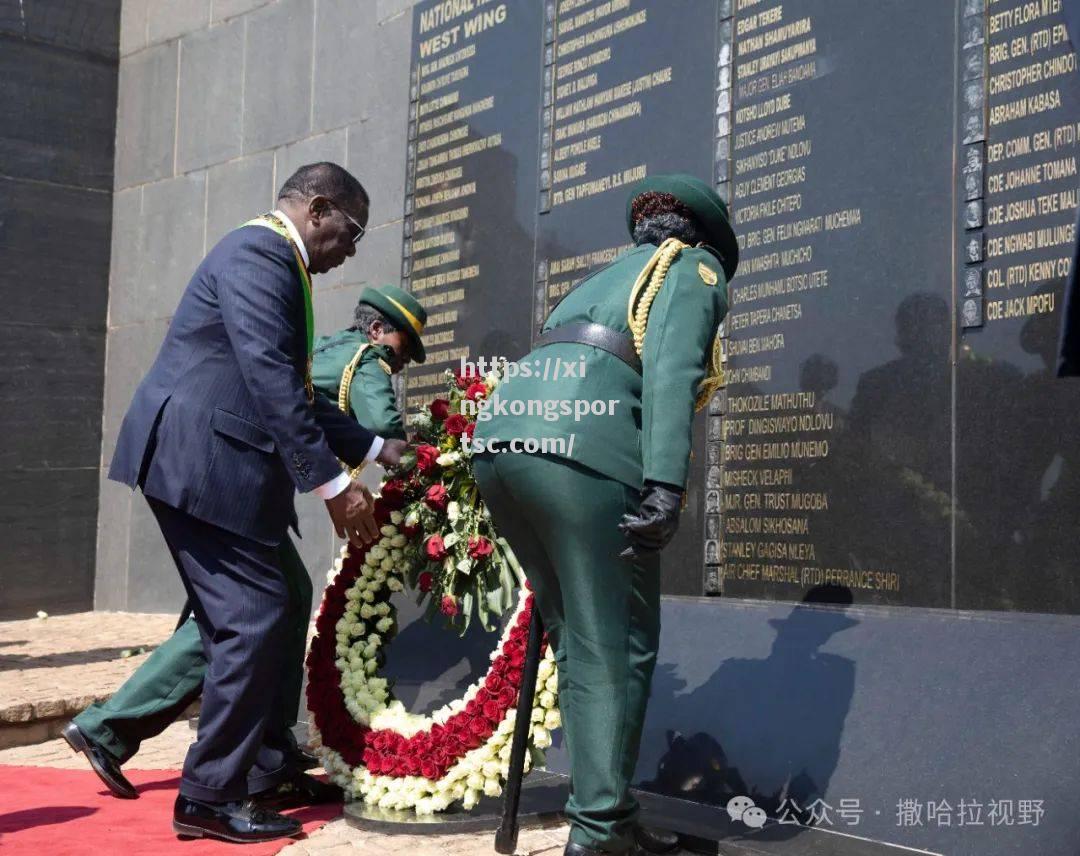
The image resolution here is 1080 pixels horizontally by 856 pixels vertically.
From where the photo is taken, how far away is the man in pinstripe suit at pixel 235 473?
12.7 feet

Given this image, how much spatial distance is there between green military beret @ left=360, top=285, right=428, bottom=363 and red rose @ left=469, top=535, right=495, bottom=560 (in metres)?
1.60

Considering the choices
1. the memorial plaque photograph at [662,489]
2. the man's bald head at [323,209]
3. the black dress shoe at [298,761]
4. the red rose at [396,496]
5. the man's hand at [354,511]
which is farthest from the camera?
the red rose at [396,496]

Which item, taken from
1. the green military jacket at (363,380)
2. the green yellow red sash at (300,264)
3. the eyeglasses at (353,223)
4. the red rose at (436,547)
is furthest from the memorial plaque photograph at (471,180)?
the green yellow red sash at (300,264)

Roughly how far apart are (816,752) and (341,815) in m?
1.61

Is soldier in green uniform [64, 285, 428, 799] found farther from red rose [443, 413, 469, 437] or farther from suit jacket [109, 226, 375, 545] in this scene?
red rose [443, 413, 469, 437]

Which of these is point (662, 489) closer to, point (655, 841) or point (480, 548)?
point (655, 841)

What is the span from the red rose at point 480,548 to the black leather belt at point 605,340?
112 cm

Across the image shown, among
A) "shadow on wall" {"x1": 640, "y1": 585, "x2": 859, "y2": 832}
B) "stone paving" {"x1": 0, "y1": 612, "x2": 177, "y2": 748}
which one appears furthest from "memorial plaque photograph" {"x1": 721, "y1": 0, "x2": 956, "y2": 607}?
"stone paving" {"x1": 0, "y1": 612, "x2": 177, "y2": 748}

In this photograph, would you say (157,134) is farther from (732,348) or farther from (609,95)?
(732,348)

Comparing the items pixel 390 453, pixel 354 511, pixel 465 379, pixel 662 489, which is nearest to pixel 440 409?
pixel 465 379

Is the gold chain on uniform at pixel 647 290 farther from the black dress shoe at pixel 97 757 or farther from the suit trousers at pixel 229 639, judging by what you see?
the black dress shoe at pixel 97 757

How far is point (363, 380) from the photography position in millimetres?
5402

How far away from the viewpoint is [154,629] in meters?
9.16

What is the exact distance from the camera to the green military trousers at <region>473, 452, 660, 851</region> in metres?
3.32
